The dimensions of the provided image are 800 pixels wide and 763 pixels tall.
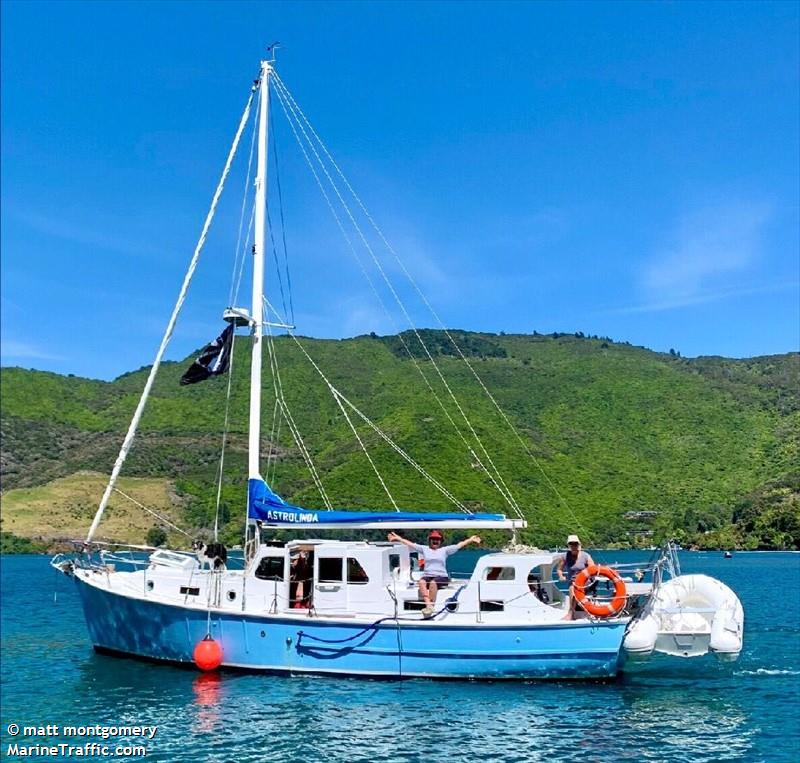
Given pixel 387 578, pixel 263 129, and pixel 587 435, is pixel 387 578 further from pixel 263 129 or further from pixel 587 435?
pixel 587 435

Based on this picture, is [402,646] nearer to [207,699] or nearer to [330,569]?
[330,569]

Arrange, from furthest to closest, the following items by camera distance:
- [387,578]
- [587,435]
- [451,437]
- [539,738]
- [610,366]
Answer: [610,366] < [587,435] < [451,437] < [387,578] < [539,738]

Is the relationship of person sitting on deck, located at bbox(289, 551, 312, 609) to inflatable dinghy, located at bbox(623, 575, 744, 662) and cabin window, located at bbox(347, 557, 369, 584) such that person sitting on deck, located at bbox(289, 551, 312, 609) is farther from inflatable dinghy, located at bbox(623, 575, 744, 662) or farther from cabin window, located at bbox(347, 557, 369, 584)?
inflatable dinghy, located at bbox(623, 575, 744, 662)

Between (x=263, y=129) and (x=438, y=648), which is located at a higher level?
(x=263, y=129)

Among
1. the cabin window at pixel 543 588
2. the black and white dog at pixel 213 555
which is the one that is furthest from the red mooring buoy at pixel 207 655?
the cabin window at pixel 543 588

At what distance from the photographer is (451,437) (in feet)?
444

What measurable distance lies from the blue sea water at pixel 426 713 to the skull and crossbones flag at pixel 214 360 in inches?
298

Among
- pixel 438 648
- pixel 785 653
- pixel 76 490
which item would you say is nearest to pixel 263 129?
pixel 438 648

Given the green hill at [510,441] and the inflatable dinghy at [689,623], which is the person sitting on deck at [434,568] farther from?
the green hill at [510,441]

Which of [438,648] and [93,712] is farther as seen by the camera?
[438,648]

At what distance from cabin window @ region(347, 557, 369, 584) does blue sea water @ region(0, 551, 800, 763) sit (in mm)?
2357

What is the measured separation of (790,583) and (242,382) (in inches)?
4982

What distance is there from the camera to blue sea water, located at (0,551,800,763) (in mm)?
15352

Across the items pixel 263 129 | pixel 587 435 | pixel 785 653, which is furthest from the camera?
pixel 587 435
